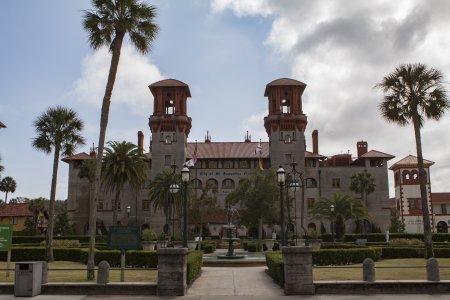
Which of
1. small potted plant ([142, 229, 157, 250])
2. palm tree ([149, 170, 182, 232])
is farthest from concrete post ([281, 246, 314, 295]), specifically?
palm tree ([149, 170, 182, 232])

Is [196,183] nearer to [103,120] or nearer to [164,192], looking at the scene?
[164,192]

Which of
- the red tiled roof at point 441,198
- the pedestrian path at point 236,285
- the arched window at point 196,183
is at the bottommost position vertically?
the pedestrian path at point 236,285

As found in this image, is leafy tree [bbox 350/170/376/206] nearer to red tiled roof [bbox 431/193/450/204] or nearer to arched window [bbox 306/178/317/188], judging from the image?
arched window [bbox 306/178/317/188]

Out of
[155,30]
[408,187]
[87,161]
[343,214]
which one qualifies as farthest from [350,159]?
[155,30]

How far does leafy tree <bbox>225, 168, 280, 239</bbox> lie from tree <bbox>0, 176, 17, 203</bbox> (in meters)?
74.1

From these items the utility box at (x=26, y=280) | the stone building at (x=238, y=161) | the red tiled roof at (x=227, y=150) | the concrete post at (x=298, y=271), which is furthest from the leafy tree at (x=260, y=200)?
the utility box at (x=26, y=280)

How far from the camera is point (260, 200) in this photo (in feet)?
174

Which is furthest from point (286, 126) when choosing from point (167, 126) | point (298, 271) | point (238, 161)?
point (298, 271)

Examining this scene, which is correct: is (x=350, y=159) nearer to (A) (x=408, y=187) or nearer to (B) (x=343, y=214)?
(A) (x=408, y=187)

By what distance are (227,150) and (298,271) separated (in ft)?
196

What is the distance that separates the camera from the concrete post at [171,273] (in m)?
17.1

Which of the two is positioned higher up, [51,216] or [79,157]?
[79,157]

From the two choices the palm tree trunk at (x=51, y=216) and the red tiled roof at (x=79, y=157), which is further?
the red tiled roof at (x=79, y=157)

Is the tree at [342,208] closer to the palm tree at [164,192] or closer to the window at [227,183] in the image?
the window at [227,183]
